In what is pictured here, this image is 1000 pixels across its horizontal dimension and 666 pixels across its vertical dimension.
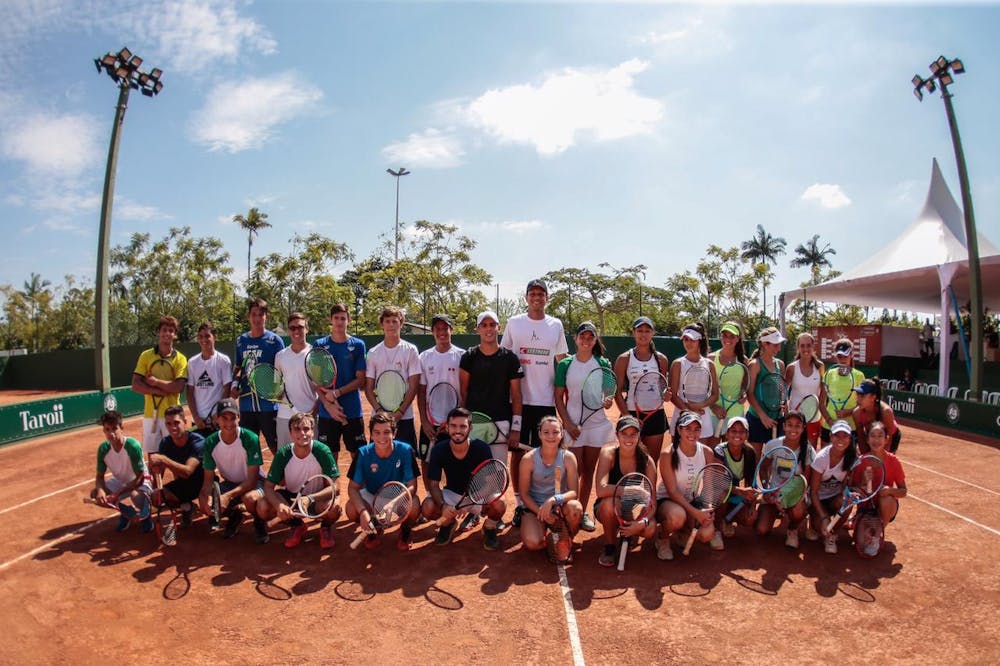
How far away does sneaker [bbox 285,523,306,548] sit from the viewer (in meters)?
6.02

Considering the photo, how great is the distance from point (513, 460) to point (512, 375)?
1.07 meters

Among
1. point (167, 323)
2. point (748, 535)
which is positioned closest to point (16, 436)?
point (167, 323)

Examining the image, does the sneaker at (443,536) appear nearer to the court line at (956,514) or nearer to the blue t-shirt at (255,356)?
the blue t-shirt at (255,356)

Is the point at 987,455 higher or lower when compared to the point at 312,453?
lower

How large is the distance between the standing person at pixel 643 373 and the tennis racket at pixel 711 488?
29.8 inches

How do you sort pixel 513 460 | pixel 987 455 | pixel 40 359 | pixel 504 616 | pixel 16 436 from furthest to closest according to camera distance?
pixel 40 359, pixel 16 436, pixel 987 455, pixel 513 460, pixel 504 616

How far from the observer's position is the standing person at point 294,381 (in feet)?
21.7

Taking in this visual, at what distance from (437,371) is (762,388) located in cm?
352

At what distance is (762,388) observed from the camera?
6.87 m

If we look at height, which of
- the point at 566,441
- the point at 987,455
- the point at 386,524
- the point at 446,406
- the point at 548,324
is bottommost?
the point at 987,455

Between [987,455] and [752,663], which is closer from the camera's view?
[752,663]

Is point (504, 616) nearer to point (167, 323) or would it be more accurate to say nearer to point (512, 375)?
point (512, 375)

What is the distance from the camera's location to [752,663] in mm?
4121

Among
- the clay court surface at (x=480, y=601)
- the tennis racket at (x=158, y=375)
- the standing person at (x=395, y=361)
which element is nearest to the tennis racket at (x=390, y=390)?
the standing person at (x=395, y=361)
